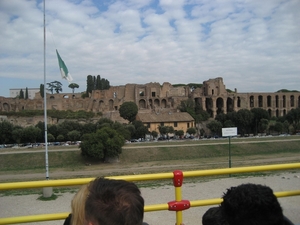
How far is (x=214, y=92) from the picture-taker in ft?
246

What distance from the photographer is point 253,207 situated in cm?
158

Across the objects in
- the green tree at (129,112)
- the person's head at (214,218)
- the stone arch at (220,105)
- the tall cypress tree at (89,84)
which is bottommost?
the person's head at (214,218)

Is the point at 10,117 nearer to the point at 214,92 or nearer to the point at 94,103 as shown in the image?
the point at 94,103

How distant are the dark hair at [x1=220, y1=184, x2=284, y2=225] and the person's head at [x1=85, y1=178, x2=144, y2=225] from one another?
599 mm

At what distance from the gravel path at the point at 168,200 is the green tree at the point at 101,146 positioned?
65.7ft

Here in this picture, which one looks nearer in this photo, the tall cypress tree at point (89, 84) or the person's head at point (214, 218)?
the person's head at point (214, 218)

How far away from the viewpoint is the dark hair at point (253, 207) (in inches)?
62.1

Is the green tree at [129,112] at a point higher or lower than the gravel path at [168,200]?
higher

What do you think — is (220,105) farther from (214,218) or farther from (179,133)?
(214,218)

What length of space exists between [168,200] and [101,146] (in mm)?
22098

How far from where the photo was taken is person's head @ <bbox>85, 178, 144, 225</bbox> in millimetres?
1257

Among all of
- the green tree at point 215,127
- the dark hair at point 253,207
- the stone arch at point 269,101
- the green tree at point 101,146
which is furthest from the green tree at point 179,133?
the dark hair at point 253,207

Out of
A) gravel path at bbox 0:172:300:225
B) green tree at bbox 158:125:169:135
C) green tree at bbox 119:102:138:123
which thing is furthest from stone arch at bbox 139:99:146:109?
gravel path at bbox 0:172:300:225

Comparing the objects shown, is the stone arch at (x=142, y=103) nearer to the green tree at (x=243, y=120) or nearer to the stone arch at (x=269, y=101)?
the green tree at (x=243, y=120)
